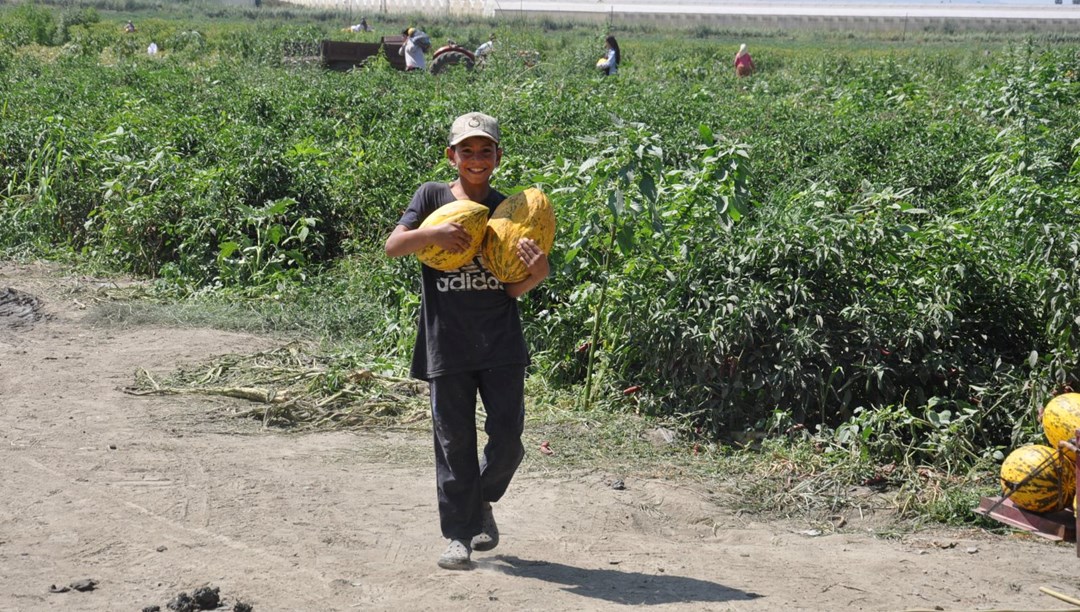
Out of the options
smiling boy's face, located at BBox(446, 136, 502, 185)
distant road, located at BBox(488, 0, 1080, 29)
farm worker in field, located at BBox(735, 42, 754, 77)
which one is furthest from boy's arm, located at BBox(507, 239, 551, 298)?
distant road, located at BBox(488, 0, 1080, 29)

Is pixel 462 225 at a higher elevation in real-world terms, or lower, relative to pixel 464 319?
higher

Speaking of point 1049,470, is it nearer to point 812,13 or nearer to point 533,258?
point 533,258

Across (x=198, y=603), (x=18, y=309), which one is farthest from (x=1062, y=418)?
(x=18, y=309)

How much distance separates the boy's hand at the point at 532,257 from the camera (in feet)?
14.4

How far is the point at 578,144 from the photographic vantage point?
1120 cm

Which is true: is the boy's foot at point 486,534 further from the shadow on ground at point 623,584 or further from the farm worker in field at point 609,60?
the farm worker in field at point 609,60

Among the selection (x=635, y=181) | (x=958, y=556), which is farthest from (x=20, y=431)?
(x=958, y=556)

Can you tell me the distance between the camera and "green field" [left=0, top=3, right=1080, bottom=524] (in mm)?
6297

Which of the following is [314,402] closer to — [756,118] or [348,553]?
[348,553]

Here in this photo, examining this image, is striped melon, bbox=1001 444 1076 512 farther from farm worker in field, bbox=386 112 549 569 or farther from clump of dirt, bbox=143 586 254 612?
clump of dirt, bbox=143 586 254 612

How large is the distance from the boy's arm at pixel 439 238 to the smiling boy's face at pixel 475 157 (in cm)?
28

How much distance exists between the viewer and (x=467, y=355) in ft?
14.9

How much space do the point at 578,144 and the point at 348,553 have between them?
696 centimetres

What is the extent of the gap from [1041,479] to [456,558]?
2384 mm
